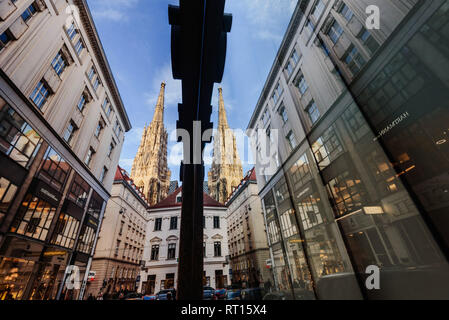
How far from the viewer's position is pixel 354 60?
1080 cm

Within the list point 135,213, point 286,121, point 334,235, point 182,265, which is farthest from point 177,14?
point 135,213

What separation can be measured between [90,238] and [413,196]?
81.0 feet

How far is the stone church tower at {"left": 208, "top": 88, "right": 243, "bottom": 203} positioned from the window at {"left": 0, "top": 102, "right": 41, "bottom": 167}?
52.5m

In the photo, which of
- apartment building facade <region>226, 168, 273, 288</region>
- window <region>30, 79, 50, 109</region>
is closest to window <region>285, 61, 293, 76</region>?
apartment building facade <region>226, 168, 273, 288</region>

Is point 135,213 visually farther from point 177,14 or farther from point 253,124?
point 177,14

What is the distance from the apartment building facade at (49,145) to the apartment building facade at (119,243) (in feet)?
20.0

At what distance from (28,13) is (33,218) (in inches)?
501

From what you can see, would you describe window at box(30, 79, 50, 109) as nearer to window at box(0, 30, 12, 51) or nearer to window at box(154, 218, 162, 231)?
window at box(0, 30, 12, 51)

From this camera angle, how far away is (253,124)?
75.9 feet

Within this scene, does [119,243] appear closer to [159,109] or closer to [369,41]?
[369,41]

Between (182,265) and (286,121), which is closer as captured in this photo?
(182,265)

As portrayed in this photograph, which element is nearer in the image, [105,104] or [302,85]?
[302,85]

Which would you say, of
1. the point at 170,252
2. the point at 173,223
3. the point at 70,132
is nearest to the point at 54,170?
the point at 70,132

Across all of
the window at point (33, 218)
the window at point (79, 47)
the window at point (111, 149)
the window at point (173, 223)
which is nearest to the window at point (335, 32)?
the window at point (79, 47)
